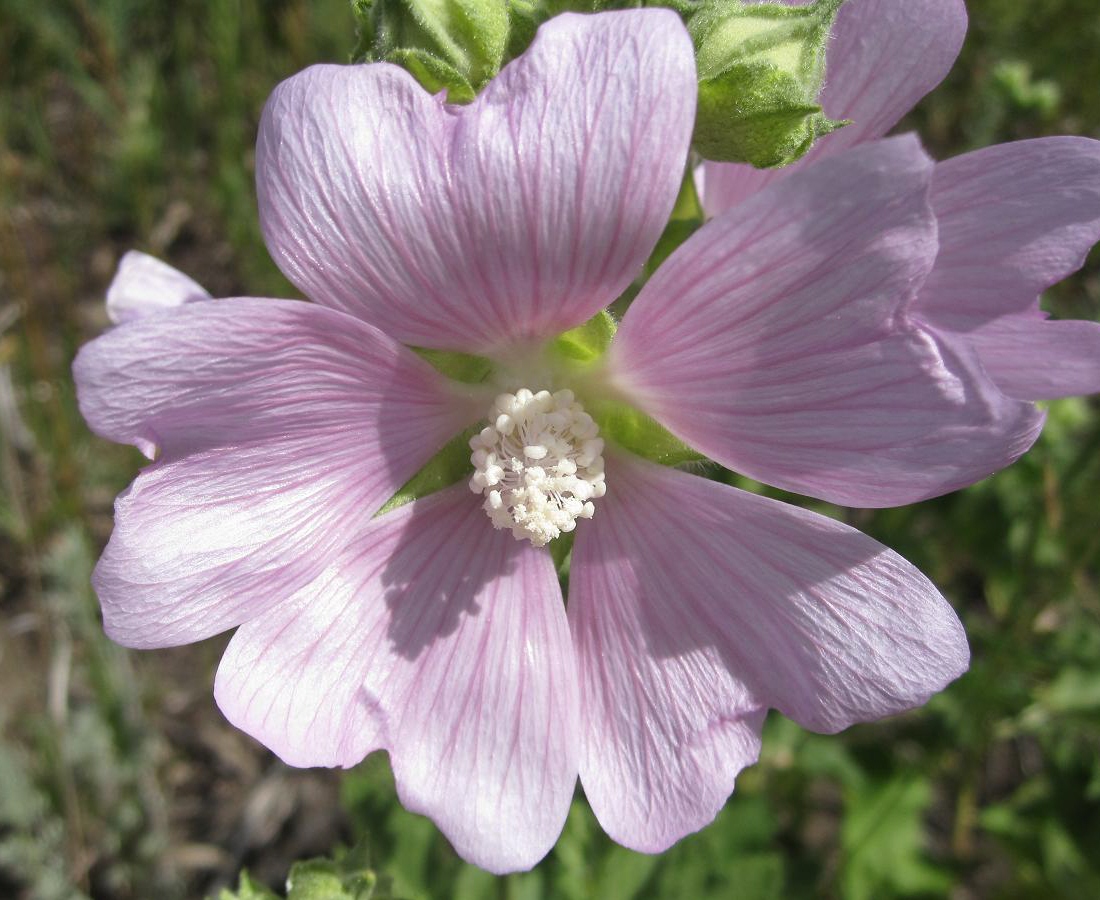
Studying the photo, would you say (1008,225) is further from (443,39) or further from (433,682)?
(433,682)

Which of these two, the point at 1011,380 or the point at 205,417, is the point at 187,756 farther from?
the point at 1011,380

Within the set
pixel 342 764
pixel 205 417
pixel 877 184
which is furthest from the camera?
pixel 342 764

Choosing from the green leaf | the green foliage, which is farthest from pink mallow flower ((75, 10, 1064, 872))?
the green leaf

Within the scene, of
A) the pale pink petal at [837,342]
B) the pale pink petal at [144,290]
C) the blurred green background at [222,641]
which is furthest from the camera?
the blurred green background at [222,641]

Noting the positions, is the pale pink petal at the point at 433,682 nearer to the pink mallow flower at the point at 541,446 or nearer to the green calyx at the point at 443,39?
the pink mallow flower at the point at 541,446

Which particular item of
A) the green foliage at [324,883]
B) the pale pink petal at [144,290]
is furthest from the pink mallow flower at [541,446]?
the pale pink petal at [144,290]

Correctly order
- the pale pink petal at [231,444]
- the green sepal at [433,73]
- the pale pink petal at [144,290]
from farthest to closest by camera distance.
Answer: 1. the pale pink petal at [144,290]
2. the green sepal at [433,73]
3. the pale pink petal at [231,444]

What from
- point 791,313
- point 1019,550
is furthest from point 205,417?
point 1019,550
